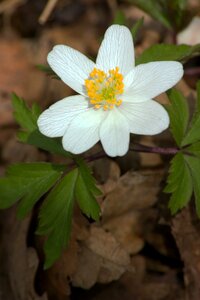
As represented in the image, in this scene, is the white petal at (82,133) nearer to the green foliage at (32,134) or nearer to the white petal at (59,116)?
the white petal at (59,116)

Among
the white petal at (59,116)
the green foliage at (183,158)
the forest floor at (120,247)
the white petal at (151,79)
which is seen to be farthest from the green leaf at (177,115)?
the forest floor at (120,247)

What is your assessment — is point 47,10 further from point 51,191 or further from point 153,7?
point 51,191

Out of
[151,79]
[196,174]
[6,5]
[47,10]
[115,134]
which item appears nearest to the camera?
[115,134]

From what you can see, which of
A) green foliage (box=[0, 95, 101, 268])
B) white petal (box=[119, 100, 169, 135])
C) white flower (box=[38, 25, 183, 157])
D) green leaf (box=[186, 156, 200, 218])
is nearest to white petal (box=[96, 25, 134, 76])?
white flower (box=[38, 25, 183, 157])

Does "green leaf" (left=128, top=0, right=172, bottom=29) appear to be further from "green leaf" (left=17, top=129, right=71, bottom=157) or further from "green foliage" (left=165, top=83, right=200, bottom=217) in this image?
"green leaf" (left=17, top=129, right=71, bottom=157)

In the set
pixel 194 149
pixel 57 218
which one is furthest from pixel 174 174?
pixel 57 218

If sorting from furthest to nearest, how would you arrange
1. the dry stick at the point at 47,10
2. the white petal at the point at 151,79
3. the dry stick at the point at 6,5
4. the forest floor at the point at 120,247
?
1. the dry stick at the point at 6,5
2. the dry stick at the point at 47,10
3. the forest floor at the point at 120,247
4. the white petal at the point at 151,79

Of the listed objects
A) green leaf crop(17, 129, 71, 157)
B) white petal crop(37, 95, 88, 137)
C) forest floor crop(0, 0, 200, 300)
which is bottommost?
forest floor crop(0, 0, 200, 300)
